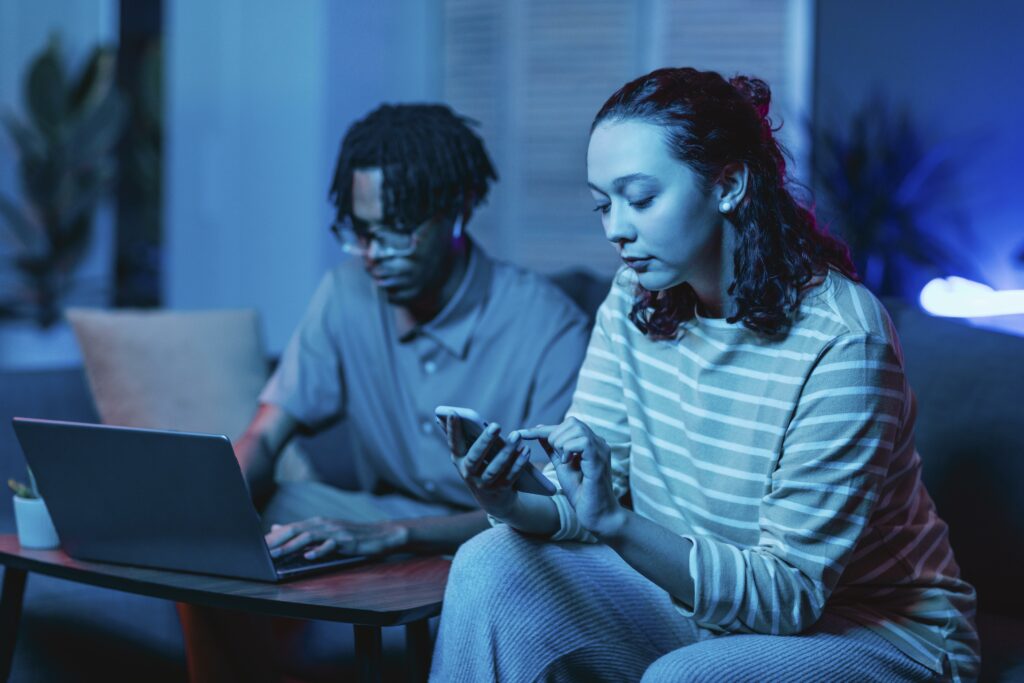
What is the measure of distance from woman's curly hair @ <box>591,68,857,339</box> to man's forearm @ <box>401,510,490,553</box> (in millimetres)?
581

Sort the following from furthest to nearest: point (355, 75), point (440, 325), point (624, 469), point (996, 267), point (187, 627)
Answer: point (355, 75) < point (996, 267) < point (440, 325) < point (187, 627) < point (624, 469)

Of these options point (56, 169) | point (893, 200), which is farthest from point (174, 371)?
point (56, 169)

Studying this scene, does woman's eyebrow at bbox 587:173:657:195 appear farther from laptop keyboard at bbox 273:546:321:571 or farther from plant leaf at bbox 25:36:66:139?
plant leaf at bbox 25:36:66:139

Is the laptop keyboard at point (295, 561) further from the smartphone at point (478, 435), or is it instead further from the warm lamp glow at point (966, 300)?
the warm lamp glow at point (966, 300)

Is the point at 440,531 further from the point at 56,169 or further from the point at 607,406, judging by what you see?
the point at 56,169

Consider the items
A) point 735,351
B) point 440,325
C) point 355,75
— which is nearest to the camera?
point 735,351

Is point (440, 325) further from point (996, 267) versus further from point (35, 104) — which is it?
point (35, 104)

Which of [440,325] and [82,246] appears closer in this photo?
[440,325]

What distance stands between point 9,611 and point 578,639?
948 millimetres

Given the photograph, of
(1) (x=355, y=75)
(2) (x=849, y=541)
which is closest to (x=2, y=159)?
(1) (x=355, y=75)

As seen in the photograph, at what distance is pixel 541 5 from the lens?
4844mm

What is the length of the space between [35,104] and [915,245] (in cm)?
359

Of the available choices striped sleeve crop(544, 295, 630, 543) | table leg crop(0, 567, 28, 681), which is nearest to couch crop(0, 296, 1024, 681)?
table leg crop(0, 567, 28, 681)

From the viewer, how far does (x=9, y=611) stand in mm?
1787
